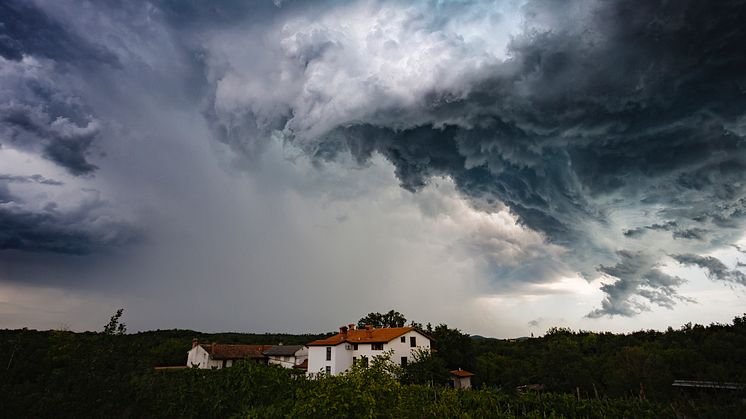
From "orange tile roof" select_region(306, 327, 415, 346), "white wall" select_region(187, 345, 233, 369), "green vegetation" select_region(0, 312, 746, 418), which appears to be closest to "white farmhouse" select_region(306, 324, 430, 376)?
"orange tile roof" select_region(306, 327, 415, 346)

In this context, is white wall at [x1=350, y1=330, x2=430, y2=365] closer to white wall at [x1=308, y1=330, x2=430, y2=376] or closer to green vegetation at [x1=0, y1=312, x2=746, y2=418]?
white wall at [x1=308, y1=330, x2=430, y2=376]

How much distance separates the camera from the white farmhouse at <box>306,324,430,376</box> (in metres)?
48.3

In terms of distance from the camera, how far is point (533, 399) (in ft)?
94.1

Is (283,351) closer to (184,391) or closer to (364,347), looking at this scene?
(364,347)

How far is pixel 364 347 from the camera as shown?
164 feet

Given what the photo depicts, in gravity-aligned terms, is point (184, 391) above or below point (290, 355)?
above

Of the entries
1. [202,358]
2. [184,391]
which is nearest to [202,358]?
[202,358]

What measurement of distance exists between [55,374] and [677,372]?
5102cm

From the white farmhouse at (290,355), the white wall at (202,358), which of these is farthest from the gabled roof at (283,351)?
the white wall at (202,358)

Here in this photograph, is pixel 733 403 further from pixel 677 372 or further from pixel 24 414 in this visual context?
pixel 677 372

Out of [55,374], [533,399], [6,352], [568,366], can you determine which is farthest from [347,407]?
[568,366]

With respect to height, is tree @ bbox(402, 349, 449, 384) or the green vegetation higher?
the green vegetation

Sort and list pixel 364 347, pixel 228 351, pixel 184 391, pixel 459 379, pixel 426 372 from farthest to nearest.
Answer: pixel 228 351, pixel 364 347, pixel 459 379, pixel 426 372, pixel 184 391

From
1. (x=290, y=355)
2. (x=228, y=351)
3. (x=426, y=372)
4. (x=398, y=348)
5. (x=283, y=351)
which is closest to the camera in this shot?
(x=426, y=372)
